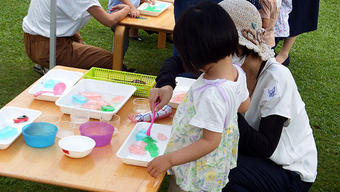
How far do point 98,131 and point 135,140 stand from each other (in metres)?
0.16

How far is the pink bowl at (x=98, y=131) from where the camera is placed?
1702 mm

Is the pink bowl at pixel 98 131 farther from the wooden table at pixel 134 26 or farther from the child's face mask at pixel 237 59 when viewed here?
the wooden table at pixel 134 26

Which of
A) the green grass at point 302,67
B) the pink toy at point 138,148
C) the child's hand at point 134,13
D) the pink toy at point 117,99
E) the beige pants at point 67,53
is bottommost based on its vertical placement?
the green grass at point 302,67

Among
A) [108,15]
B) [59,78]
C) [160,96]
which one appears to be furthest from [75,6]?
[160,96]

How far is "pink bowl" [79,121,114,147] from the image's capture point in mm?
1702

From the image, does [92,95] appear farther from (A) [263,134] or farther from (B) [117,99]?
(A) [263,134]

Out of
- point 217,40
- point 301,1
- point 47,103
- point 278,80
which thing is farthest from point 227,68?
point 301,1

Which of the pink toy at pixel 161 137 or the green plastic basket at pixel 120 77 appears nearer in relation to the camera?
the pink toy at pixel 161 137

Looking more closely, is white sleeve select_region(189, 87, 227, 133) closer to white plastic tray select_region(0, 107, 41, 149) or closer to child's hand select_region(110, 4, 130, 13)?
white plastic tray select_region(0, 107, 41, 149)

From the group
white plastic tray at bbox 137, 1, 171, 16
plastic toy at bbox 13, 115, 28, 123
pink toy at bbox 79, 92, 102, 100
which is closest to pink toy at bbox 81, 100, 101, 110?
pink toy at bbox 79, 92, 102, 100

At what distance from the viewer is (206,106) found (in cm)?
142

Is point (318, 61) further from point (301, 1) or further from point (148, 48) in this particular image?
point (148, 48)

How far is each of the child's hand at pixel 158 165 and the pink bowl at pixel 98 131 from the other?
27 centimetres

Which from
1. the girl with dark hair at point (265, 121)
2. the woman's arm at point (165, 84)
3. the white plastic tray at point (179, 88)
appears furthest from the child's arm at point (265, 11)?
the girl with dark hair at point (265, 121)
